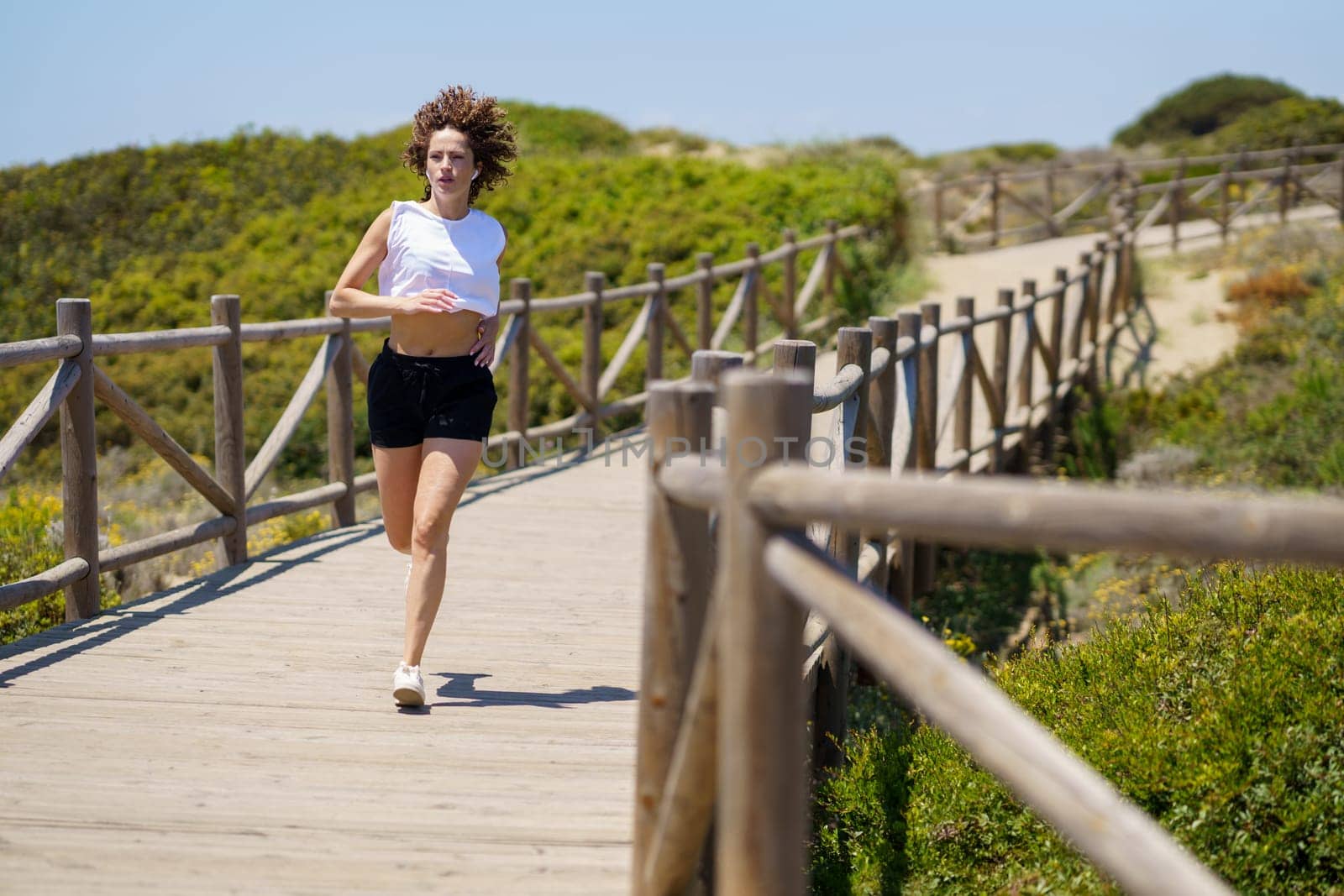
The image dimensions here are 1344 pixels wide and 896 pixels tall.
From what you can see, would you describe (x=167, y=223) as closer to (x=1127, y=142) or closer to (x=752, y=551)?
(x=752, y=551)

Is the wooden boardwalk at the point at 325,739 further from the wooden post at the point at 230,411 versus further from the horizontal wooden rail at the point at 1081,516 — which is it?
the horizontal wooden rail at the point at 1081,516

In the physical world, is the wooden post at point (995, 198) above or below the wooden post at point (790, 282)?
above

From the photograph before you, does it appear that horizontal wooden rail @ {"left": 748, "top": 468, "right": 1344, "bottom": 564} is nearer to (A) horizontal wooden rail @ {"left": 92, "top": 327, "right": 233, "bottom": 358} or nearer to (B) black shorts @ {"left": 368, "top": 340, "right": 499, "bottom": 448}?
(B) black shorts @ {"left": 368, "top": 340, "right": 499, "bottom": 448}

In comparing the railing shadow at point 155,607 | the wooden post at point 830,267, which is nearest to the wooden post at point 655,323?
the railing shadow at point 155,607

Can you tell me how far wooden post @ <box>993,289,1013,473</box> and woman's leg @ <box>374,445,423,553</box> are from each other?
19.8 feet

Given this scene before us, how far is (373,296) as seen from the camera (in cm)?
400

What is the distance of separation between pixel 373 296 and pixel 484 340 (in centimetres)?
37

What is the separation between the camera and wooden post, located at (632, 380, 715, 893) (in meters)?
2.35

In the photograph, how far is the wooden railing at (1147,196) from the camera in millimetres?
20203

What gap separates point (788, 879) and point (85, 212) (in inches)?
1275

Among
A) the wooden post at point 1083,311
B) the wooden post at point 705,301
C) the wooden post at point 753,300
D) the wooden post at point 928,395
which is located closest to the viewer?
the wooden post at point 928,395

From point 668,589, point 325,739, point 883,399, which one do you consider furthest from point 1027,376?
point 668,589

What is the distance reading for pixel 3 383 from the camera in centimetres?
2166

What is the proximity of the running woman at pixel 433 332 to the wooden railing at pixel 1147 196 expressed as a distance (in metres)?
15.3
